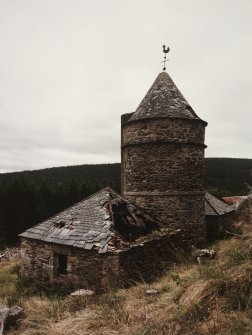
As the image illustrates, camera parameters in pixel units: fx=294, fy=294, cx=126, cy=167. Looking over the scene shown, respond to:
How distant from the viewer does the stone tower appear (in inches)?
537

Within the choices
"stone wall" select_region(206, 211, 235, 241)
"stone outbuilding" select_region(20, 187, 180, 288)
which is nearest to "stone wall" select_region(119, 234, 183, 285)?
"stone outbuilding" select_region(20, 187, 180, 288)

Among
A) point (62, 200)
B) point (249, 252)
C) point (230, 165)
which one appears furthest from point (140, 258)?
point (230, 165)

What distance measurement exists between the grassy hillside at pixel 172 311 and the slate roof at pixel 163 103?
8164 mm

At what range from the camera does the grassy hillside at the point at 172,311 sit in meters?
4.58

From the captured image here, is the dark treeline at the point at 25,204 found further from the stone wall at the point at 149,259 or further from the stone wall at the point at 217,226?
the stone wall at the point at 149,259

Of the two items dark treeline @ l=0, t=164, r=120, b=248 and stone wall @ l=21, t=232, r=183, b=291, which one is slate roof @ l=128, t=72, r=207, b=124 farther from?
dark treeline @ l=0, t=164, r=120, b=248

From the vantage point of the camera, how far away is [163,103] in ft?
47.0

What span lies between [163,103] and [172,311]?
10.7m

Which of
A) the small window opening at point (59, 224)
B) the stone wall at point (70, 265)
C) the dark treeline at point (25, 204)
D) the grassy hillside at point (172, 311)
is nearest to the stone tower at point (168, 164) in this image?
the small window opening at point (59, 224)

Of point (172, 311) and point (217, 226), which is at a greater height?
point (172, 311)

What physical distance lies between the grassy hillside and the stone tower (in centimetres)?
670

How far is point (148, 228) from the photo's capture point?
12.4 m

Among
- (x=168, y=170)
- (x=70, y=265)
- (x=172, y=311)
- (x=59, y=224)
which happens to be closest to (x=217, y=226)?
(x=168, y=170)

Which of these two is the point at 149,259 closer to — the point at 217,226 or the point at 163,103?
the point at 163,103
